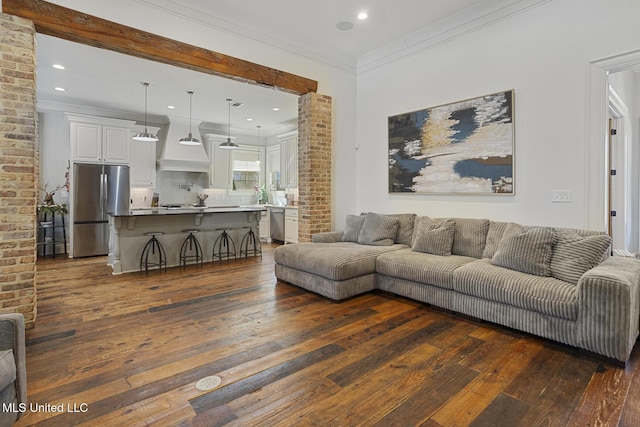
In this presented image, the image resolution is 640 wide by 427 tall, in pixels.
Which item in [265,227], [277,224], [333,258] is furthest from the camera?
[265,227]

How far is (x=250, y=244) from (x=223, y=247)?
54 cm

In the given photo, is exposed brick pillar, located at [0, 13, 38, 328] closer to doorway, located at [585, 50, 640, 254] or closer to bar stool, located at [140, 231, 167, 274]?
bar stool, located at [140, 231, 167, 274]

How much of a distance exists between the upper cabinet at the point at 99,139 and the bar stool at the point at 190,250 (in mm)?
2825

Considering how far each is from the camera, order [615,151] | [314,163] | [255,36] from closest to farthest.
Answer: [255,36], [615,151], [314,163]

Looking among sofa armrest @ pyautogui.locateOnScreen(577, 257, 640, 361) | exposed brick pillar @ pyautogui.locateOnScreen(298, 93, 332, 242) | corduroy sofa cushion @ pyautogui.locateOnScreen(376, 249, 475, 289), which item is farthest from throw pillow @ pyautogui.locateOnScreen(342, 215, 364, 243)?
sofa armrest @ pyautogui.locateOnScreen(577, 257, 640, 361)

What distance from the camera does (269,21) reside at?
413cm

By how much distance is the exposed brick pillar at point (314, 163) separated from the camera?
16.1 feet

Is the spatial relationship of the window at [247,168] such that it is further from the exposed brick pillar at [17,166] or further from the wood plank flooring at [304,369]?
the exposed brick pillar at [17,166]

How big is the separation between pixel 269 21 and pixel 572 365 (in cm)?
454

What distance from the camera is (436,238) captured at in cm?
380

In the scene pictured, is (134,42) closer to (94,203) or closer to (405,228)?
(405,228)

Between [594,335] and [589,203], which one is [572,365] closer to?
[594,335]

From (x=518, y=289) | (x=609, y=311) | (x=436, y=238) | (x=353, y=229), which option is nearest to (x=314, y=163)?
(x=353, y=229)

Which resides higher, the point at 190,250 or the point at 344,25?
the point at 344,25
